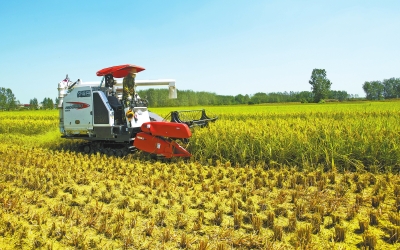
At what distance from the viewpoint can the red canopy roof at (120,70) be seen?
8.52 meters

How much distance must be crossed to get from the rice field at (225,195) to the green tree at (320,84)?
7115 cm

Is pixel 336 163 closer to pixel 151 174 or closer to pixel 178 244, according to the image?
pixel 151 174

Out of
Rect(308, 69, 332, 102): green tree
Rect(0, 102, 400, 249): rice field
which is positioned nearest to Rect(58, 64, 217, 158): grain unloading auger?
Rect(0, 102, 400, 249): rice field

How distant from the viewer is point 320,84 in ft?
252

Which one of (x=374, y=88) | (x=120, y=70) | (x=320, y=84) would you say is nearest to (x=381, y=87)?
(x=374, y=88)

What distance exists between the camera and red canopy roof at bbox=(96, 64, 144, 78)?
8.52 m

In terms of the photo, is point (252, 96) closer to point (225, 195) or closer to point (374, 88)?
point (374, 88)

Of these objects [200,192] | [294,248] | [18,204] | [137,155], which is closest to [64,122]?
[137,155]

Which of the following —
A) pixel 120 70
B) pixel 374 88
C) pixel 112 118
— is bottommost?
pixel 112 118

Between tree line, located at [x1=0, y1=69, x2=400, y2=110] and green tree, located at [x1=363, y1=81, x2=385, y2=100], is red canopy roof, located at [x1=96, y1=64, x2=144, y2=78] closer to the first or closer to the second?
tree line, located at [x1=0, y1=69, x2=400, y2=110]

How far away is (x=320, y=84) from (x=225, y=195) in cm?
7804

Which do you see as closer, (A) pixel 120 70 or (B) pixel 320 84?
(A) pixel 120 70

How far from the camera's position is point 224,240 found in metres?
3.46

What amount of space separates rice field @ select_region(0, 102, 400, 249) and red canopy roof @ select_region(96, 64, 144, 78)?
2.36 meters
